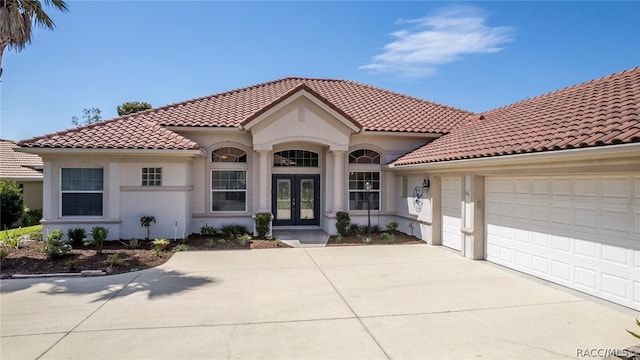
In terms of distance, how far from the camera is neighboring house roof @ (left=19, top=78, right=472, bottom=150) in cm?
1327

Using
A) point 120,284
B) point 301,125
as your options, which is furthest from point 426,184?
point 120,284

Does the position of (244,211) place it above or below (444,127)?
below

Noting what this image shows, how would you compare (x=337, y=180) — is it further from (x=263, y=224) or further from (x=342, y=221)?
(x=263, y=224)

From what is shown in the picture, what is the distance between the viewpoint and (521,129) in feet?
35.3

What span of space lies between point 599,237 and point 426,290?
3.38 m

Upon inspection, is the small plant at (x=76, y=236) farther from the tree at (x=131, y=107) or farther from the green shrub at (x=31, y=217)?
the tree at (x=131, y=107)

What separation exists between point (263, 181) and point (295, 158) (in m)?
2.28

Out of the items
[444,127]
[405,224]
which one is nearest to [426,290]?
[405,224]

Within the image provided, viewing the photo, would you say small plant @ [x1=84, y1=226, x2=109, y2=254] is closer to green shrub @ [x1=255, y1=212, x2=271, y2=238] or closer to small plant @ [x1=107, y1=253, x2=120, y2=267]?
small plant @ [x1=107, y1=253, x2=120, y2=267]

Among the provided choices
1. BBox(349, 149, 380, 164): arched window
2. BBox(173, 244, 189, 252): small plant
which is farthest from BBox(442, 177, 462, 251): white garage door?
BBox(173, 244, 189, 252): small plant

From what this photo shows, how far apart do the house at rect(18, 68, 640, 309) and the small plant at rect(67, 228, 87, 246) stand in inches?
17.9

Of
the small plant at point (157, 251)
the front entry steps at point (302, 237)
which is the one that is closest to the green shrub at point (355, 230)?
the front entry steps at point (302, 237)

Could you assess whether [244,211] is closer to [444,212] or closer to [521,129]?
[444,212]

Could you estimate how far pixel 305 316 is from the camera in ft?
21.5
